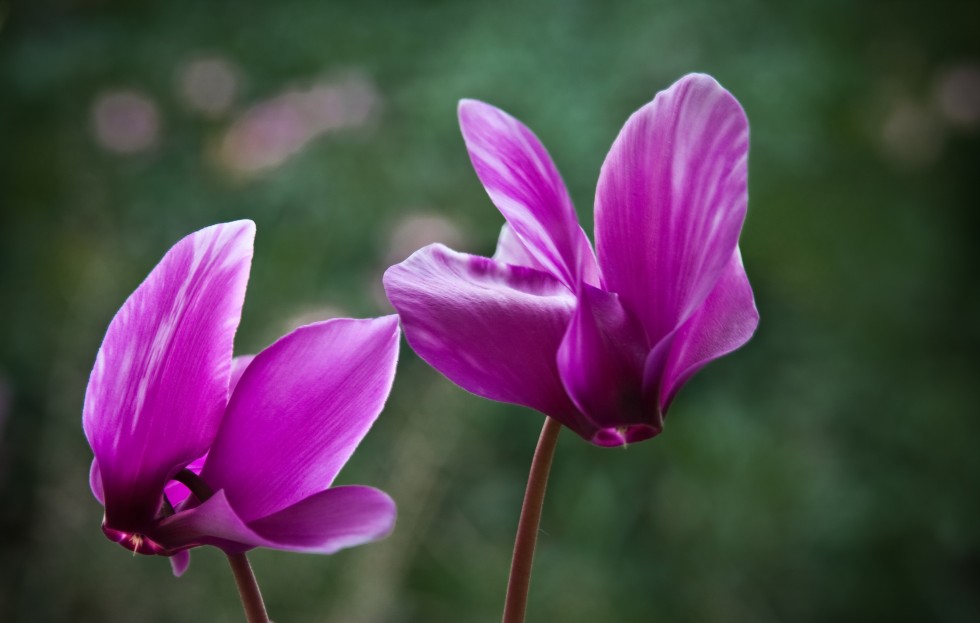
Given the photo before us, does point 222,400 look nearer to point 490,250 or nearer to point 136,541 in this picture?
point 136,541

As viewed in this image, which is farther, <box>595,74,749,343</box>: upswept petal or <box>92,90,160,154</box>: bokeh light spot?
<box>92,90,160,154</box>: bokeh light spot

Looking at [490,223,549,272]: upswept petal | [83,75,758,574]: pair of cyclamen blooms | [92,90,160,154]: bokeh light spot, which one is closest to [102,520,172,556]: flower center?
[83,75,758,574]: pair of cyclamen blooms

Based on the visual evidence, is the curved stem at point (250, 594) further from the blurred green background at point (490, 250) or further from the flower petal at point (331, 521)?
the blurred green background at point (490, 250)

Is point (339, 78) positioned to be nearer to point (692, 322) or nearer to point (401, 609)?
point (401, 609)

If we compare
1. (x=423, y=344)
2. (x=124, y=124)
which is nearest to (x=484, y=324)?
(x=423, y=344)

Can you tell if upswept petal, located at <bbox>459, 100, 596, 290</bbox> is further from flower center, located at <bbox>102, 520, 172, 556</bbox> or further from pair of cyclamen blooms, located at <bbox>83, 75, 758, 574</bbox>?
flower center, located at <bbox>102, 520, 172, 556</bbox>

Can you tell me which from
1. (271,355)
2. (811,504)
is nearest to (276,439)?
(271,355)

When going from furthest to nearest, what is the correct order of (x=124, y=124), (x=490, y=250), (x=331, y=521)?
(x=490, y=250)
(x=124, y=124)
(x=331, y=521)
